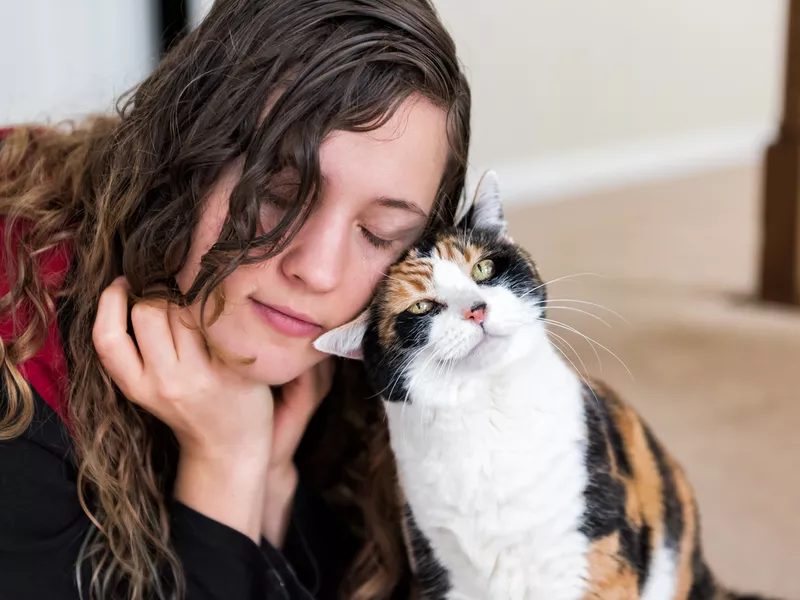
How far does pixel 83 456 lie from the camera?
3.08 feet

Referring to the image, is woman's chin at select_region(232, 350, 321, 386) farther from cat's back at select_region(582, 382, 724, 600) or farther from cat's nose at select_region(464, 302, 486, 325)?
cat's back at select_region(582, 382, 724, 600)

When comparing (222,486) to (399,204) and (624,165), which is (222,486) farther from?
(624,165)

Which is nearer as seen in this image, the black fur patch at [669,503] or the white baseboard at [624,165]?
the black fur patch at [669,503]

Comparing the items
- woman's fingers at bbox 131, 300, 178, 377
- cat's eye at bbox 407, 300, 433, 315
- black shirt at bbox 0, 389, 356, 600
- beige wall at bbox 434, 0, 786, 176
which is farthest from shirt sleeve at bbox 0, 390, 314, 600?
beige wall at bbox 434, 0, 786, 176

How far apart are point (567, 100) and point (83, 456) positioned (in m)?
3.05

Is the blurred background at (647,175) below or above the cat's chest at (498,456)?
below

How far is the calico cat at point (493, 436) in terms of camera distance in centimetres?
84

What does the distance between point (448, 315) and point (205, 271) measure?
0.25 metres

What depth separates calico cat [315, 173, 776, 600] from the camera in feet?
2.75

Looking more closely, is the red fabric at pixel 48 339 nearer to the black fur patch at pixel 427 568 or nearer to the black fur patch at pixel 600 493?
the black fur patch at pixel 427 568

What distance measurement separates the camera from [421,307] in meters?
0.86

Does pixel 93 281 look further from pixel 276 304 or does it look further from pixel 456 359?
pixel 456 359

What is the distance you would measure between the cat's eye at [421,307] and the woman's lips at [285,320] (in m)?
0.11

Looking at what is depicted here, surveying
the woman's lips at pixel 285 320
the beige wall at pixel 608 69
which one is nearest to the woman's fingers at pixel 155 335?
the woman's lips at pixel 285 320
